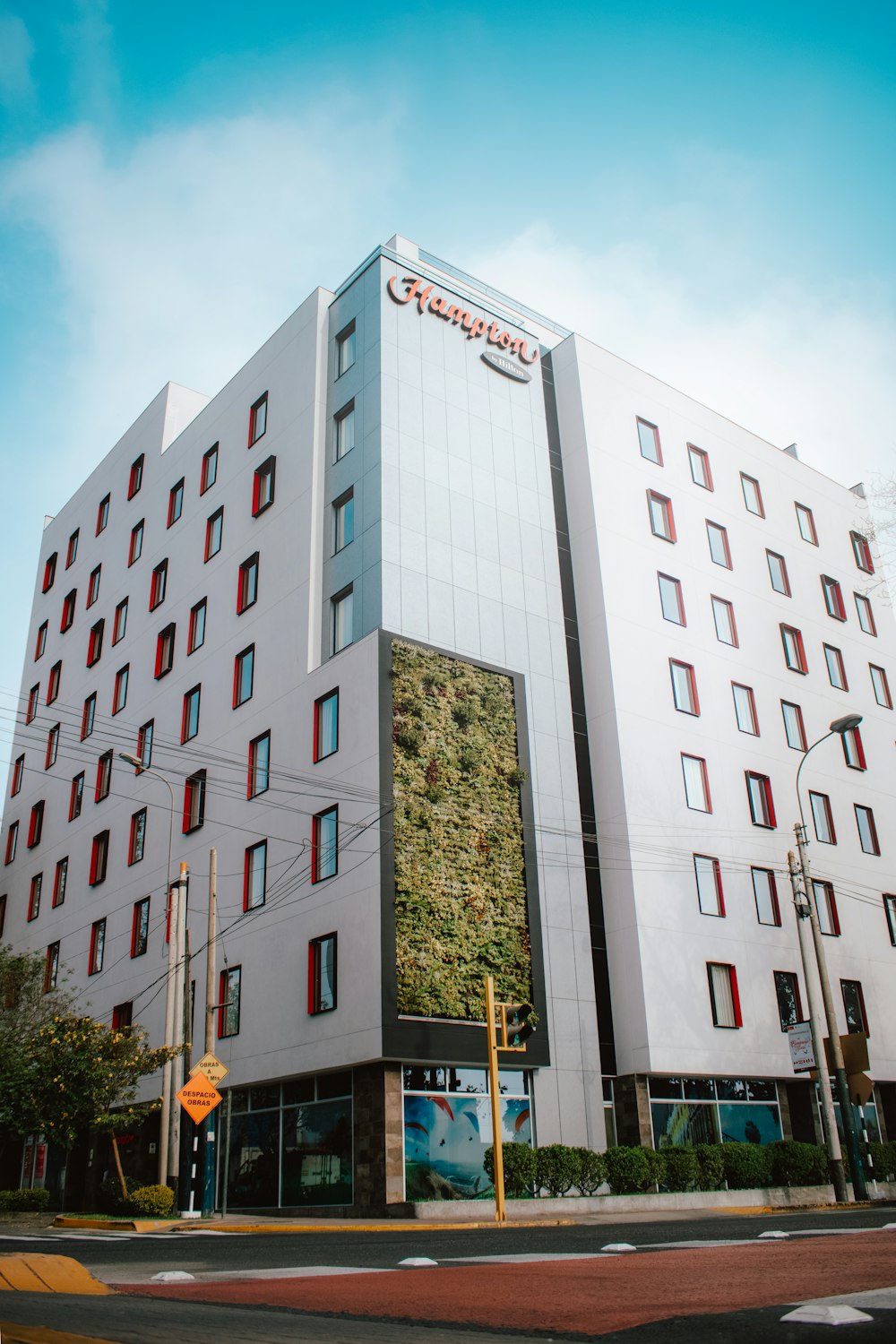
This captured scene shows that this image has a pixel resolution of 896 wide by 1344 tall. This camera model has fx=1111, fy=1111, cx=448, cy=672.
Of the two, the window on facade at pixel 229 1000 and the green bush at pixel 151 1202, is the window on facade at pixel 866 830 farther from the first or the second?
the green bush at pixel 151 1202

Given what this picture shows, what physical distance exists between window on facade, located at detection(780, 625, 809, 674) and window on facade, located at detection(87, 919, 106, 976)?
27.5m

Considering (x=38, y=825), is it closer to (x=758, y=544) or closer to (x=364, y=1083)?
(x=364, y=1083)

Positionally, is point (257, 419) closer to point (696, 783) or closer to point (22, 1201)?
point (696, 783)

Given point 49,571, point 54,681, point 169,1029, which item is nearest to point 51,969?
point 54,681

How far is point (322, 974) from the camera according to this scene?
93.9ft

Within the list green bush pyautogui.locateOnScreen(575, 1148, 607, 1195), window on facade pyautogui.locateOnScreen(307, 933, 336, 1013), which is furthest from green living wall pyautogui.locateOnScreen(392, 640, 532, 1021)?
green bush pyautogui.locateOnScreen(575, 1148, 607, 1195)

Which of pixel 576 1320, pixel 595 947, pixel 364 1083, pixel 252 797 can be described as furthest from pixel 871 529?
pixel 576 1320

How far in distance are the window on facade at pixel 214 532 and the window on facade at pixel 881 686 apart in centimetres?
2701

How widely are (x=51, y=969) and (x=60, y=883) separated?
3.65m

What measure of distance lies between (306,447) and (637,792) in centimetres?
1516

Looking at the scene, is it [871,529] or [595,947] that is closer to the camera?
[871,529]

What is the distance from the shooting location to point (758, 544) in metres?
43.5

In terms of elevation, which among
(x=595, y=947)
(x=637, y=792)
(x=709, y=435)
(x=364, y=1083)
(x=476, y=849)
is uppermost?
(x=709, y=435)

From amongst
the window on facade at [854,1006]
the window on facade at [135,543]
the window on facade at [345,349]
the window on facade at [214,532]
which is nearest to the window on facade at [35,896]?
the window on facade at [135,543]
